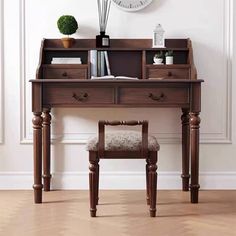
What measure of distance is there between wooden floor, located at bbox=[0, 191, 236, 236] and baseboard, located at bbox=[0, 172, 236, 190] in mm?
117

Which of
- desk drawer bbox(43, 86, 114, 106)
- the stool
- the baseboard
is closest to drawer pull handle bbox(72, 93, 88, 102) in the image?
desk drawer bbox(43, 86, 114, 106)

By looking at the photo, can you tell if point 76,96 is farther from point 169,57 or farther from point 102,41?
point 169,57

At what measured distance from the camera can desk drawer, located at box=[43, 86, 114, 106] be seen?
327cm

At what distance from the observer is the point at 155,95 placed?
3.27m

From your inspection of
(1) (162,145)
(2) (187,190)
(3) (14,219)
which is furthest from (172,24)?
(3) (14,219)

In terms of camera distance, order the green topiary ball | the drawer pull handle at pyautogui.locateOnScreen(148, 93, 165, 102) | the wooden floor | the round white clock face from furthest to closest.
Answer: the round white clock face
the green topiary ball
the drawer pull handle at pyautogui.locateOnScreen(148, 93, 165, 102)
the wooden floor

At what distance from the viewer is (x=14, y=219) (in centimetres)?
292

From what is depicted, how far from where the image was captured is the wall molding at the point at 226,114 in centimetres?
377

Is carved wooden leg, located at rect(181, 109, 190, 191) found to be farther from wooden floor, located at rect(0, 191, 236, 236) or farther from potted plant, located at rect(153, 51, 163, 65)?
potted plant, located at rect(153, 51, 163, 65)

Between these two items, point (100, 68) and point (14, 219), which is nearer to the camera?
point (14, 219)

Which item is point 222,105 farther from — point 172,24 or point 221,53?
point 172,24

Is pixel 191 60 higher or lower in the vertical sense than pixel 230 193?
higher

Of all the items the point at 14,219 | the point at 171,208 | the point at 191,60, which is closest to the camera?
the point at 14,219

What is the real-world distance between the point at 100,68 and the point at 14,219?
1221mm
